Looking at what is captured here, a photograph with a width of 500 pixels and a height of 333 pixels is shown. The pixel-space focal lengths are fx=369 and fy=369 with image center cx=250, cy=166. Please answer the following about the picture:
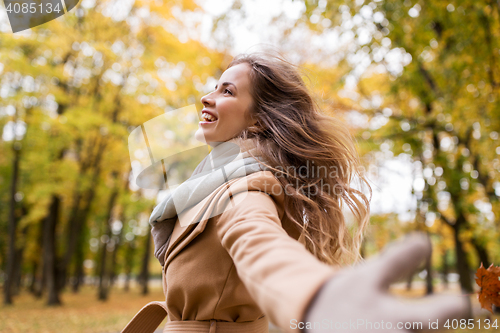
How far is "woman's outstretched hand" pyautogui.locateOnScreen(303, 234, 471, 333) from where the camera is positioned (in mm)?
564

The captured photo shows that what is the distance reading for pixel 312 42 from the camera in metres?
10.5

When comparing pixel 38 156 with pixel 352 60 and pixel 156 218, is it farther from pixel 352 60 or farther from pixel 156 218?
pixel 156 218

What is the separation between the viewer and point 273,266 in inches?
29.3

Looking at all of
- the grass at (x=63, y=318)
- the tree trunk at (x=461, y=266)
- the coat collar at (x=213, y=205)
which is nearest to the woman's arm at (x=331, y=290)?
the coat collar at (x=213, y=205)

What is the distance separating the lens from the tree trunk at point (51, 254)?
12195mm

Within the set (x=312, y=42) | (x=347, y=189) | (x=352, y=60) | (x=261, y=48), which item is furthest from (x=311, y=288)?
(x=312, y=42)

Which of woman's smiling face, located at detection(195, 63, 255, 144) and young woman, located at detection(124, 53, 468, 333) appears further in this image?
woman's smiling face, located at detection(195, 63, 255, 144)

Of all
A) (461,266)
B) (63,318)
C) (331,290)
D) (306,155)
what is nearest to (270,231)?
(331,290)

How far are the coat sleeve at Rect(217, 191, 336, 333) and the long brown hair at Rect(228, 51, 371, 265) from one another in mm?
405

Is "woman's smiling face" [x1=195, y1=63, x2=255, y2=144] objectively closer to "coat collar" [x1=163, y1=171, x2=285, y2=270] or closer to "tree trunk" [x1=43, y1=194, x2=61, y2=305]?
"coat collar" [x1=163, y1=171, x2=285, y2=270]

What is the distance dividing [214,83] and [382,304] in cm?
829

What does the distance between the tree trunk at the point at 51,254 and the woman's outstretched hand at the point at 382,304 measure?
43.8 ft

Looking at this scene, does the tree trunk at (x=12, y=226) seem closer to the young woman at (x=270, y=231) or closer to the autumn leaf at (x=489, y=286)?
the young woman at (x=270, y=231)

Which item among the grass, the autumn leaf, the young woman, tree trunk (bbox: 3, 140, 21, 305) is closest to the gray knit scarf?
the young woman
